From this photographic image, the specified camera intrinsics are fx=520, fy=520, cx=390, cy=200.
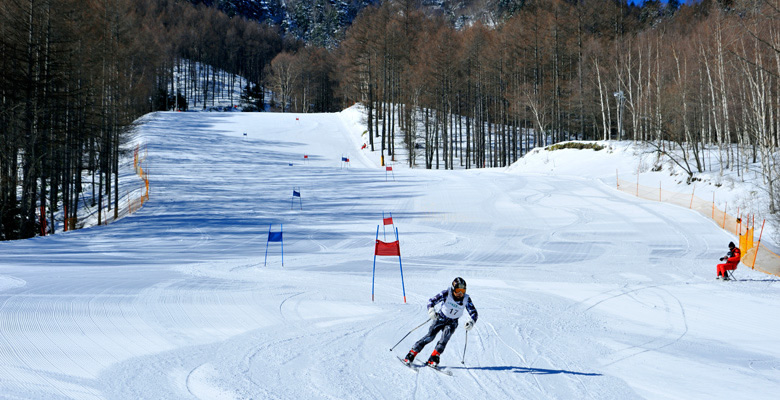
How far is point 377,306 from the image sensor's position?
1119cm

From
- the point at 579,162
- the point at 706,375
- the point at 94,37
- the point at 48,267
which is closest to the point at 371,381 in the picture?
the point at 706,375

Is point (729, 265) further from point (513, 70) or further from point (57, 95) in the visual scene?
point (513, 70)

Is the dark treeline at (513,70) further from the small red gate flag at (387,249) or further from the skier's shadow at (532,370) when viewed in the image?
the skier's shadow at (532,370)

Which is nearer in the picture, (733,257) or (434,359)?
(434,359)

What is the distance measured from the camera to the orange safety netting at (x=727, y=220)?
56.2ft

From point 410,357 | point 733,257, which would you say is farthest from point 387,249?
point 733,257

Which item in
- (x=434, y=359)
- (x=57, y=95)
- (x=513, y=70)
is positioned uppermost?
(x=513, y=70)

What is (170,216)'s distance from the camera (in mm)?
26578

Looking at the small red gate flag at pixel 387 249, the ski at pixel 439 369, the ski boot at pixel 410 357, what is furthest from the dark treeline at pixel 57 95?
the ski at pixel 439 369

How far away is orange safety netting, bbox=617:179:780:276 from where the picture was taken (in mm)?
17136

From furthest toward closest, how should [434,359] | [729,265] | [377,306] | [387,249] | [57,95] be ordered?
[57,95]
[729,265]
[387,249]
[377,306]
[434,359]

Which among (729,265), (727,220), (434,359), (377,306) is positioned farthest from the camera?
(727,220)

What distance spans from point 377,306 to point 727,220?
19.7m

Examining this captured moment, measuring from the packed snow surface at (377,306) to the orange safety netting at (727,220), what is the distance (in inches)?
33.7
